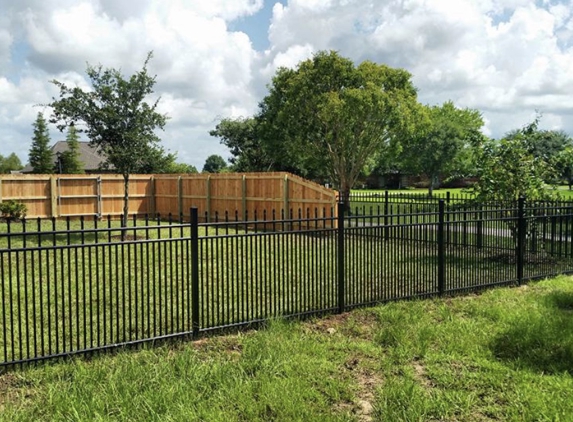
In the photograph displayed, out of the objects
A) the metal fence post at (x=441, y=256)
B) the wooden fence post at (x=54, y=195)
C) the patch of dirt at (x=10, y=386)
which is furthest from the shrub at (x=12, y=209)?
the metal fence post at (x=441, y=256)

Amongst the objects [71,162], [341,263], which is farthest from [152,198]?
[71,162]

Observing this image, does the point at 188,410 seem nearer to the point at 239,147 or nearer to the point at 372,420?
the point at 372,420

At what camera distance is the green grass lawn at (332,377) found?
12.1ft

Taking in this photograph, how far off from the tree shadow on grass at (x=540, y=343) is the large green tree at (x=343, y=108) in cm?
1645

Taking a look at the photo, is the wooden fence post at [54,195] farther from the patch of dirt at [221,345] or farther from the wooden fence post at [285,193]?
the patch of dirt at [221,345]

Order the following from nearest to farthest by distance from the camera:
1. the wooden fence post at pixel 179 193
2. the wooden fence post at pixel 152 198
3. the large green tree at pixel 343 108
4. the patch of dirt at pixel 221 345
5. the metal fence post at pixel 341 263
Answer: the patch of dirt at pixel 221 345 < the metal fence post at pixel 341 263 < the large green tree at pixel 343 108 < the wooden fence post at pixel 179 193 < the wooden fence post at pixel 152 198

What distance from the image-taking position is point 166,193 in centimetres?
2334

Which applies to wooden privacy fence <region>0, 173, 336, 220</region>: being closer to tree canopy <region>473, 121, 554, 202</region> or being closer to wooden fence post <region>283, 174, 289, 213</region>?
wooden fence post <region>283, 174, 289, 213</region>

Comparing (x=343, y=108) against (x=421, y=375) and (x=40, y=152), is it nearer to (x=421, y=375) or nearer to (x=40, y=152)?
(x=421, y=375)

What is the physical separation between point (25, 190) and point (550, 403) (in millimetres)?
21152

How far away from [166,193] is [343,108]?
29.9 ft

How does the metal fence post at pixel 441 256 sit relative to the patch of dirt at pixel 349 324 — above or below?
above

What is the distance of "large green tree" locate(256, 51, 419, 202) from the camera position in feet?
71.7

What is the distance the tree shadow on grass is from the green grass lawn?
0.01 meters
